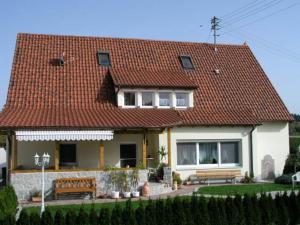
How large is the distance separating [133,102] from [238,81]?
28.0ft

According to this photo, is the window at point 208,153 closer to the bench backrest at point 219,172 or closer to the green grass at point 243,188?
the bench backrest at point 219,172

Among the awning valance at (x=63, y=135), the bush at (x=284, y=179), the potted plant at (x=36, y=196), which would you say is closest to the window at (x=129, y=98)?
the awning valance at (x=63, y=135)

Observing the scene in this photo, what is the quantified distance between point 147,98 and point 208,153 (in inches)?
205

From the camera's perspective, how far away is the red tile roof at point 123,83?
26.7 metres

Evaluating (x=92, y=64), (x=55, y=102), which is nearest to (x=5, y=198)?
(x=55, y=102)

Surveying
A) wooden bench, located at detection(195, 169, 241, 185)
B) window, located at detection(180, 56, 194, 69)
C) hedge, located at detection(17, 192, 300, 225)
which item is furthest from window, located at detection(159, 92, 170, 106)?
hedge, located at detection(17, 192, 300, 225)

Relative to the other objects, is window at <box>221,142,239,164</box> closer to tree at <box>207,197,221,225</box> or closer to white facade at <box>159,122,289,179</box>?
white facade at <box>159,122,289,179</box>

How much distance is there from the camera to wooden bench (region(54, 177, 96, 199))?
23.1m

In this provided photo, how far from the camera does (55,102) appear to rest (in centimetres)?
2834

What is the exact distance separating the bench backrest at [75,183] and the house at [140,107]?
0.43 metres

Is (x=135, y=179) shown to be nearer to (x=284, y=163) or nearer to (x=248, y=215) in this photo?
(x=248, y=215)

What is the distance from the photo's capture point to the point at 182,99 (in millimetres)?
30641


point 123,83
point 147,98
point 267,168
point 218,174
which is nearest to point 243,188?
point 218,174

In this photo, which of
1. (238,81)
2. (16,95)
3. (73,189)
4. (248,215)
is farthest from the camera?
(238,81)
